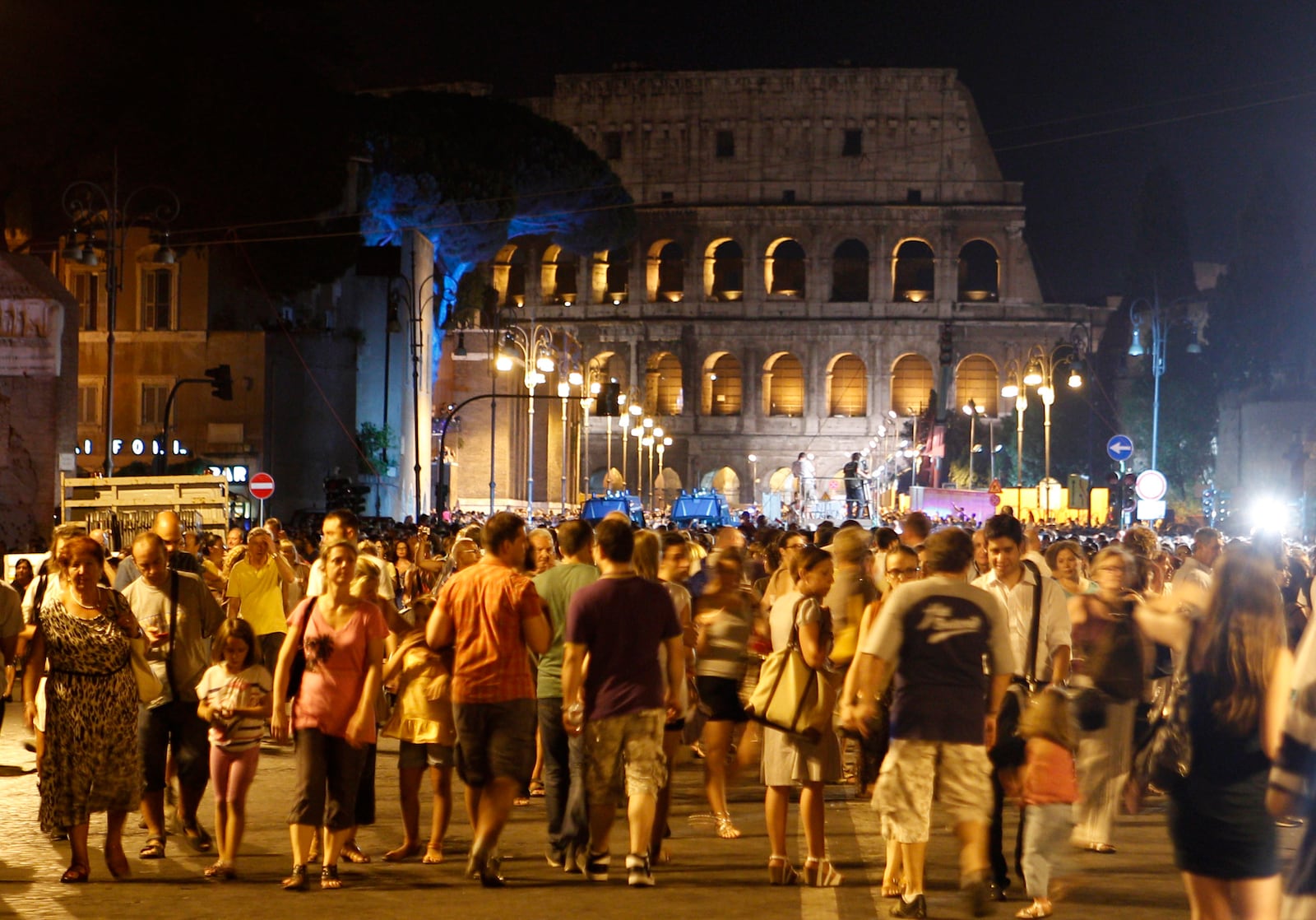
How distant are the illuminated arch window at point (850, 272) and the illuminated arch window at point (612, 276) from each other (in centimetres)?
999

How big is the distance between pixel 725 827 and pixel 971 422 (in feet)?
170

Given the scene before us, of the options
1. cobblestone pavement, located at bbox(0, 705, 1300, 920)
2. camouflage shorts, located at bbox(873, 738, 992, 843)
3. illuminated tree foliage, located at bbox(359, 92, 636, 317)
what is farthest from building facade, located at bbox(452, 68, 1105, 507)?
Result: camouflage shorts, located at bbox(873, 738, 992, 843)

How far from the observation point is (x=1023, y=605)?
24.0 feet

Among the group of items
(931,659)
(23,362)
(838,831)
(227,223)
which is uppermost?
(227,223)

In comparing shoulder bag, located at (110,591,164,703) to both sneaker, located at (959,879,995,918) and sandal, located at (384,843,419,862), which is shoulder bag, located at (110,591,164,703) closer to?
sandal, located at (384,843,419,862)

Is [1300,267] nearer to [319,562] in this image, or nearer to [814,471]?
[814,471]

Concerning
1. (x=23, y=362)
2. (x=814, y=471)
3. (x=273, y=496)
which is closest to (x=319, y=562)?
(x=23, y=362)

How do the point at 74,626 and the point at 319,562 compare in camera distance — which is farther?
the point at 319,562

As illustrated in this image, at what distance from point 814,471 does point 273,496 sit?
161ft

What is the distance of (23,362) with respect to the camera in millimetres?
25000

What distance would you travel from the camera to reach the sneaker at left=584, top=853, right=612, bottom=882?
693 cm

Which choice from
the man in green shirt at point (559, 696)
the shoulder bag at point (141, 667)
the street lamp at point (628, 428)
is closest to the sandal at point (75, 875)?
the shoulder bag at point (141, 667)

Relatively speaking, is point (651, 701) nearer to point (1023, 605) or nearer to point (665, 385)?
point (1023, 605)

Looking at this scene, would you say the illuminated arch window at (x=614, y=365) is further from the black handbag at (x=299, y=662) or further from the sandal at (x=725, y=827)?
the black handbag at (x=299, y=662)
